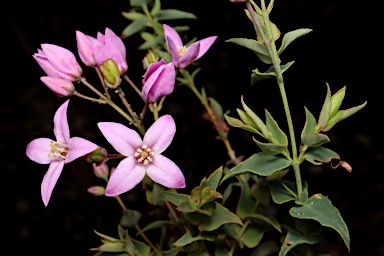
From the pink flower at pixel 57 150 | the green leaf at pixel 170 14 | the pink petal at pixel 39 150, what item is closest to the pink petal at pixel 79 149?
the pink flower at pixel 57 150

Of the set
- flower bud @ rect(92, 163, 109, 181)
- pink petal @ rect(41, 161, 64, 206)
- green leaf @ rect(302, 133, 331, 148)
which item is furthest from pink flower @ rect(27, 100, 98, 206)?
green leaf @ rect(302, 133, 331, 148)

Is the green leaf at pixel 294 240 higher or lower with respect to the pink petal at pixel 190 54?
lower

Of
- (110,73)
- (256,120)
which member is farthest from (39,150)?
(256,120)

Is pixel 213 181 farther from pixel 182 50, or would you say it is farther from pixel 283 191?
pixel 182 50

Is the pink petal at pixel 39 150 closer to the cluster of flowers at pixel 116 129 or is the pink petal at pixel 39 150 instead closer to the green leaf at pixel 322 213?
the cluster of flowers at pixel 116 129

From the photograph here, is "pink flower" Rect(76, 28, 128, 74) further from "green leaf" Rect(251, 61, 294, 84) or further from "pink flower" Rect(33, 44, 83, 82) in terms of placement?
"green leaf" Rect(251, 61, 294, 84)

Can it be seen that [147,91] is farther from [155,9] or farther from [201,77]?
[201,77]

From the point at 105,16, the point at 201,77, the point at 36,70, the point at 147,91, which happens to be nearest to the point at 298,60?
the point at 201,77
